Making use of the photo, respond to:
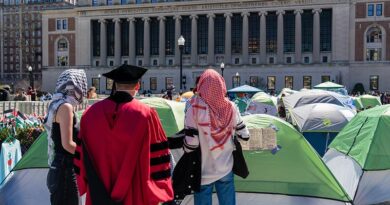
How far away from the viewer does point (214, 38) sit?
75.5 metres

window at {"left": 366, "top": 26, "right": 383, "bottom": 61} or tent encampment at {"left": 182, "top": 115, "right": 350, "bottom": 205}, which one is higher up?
window at {"left": 366, "top": 26, "right": 383, "bottom": 61}

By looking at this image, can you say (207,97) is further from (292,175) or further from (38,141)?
(38,141)

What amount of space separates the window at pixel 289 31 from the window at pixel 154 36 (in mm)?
20439

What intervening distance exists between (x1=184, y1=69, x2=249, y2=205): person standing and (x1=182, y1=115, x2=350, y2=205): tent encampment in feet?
4.56

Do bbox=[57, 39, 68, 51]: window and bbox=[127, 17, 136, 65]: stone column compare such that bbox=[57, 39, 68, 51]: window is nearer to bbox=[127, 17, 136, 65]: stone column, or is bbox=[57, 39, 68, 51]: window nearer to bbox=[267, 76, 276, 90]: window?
bbox=[127, 17, 136, 65]: stone column

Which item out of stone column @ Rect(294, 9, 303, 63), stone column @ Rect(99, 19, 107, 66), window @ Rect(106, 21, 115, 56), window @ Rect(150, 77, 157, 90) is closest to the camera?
stone column @ Rect(294, 9, 303, 63)

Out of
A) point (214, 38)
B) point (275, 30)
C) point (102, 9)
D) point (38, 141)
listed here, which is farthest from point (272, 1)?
point (38, 141)

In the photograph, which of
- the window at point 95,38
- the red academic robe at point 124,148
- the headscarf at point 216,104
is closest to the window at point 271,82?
the window at point 95,38

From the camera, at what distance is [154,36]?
3088 inches

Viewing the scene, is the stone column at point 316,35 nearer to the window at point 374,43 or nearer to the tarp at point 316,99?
the window at point 374,43

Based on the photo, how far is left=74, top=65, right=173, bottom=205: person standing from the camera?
399cm

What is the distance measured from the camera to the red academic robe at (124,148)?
13.1 ft

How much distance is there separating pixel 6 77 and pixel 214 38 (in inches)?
3098

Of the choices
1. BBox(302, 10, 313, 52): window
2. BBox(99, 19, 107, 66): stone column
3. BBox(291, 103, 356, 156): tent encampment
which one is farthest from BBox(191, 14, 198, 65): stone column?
BBox(291, 103, 356, 156): tent encampment
